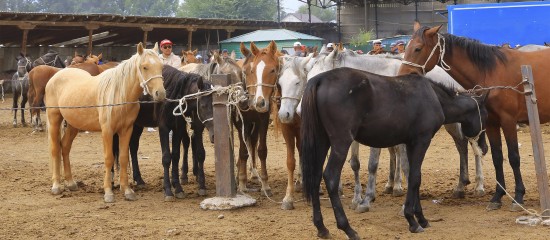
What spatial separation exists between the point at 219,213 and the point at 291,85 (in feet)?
5.65

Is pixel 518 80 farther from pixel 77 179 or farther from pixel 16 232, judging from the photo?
pixel 77 179

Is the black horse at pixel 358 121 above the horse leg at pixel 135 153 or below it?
above

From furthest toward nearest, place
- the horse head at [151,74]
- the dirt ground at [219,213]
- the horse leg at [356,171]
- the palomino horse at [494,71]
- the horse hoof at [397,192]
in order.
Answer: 1. the horse hoof at [397,192]
2. the horse head at [151,74]
3. the horse leg at [356,171]
4. the palomino horse at [494,71]
5. the dirt ground at [219,213]

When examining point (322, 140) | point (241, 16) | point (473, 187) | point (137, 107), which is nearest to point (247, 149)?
point (137, 107)

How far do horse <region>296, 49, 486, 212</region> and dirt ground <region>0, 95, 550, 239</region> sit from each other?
0.58 ft

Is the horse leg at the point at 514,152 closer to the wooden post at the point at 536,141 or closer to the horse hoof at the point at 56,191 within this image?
the wooden post at the point at 536,141

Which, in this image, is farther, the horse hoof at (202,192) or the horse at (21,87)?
the horse at (21,87)

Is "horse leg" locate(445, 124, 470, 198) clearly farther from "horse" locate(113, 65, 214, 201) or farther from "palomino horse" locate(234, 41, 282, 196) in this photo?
"horse" locate(113, 65, 214, 201)

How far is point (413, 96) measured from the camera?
7.41 metres

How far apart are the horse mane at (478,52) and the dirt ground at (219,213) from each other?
66.1 inches

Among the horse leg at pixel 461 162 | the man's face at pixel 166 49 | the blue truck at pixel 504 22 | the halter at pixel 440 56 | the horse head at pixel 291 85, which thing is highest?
the blue truck at pixel 504 22

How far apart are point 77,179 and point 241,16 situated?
5780cm

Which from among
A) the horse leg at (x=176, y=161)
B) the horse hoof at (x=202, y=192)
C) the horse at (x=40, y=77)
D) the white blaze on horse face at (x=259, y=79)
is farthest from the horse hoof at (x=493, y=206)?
the horse at (x=40, y=77)

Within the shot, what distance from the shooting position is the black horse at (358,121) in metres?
7.04
